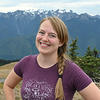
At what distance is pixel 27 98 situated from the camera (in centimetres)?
376

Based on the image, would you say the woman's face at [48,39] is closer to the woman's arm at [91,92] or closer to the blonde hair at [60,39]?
the blonde hair at [60,39]

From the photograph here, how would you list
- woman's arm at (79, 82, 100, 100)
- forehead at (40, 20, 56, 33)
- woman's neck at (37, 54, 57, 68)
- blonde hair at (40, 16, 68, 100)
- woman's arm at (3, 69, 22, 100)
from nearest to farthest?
woman's arm at (79, 82, 100, 100) < blonde hair at (40, 16, 68, 100) < forehead at (40, 20, 56, 33) < woman's neck at (37, 54, 57, 68) < woman's arm at (3, 69, 22, 100)

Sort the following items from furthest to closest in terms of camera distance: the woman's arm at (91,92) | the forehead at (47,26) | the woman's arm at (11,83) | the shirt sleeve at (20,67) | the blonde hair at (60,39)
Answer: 1. the woman's arm at (11,83)
2. the shirt sleeve at (20,67)
3. the forehead at (47,26)
4. the blonde hair at (60,39)
5. the woman's arm at (91,92)

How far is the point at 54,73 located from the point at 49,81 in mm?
167

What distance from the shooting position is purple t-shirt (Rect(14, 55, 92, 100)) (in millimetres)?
3502

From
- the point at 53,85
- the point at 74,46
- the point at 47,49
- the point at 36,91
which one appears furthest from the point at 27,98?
the point at 74,46

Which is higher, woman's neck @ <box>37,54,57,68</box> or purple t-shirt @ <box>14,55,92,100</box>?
woman's neck @ <box>37,54,57,68</box>

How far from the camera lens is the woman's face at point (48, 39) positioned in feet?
12.2

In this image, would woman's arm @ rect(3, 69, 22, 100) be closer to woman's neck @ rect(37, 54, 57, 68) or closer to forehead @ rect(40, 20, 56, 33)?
woman's neck @ rect(37, 54, 57, 68)

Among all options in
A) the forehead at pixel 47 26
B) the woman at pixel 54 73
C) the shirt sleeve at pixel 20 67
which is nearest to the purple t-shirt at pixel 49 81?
the woman at pixel 54 73

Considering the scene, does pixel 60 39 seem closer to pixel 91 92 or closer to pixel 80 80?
pixel 80 80

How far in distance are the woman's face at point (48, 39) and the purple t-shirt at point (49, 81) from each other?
305 millimetres

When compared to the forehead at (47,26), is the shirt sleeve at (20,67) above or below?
below

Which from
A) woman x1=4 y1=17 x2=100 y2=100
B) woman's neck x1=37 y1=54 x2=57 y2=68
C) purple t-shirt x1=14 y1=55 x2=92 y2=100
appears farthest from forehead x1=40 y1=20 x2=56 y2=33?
purple t-shirt x1=14 y1=55 x2=92 y2=100
